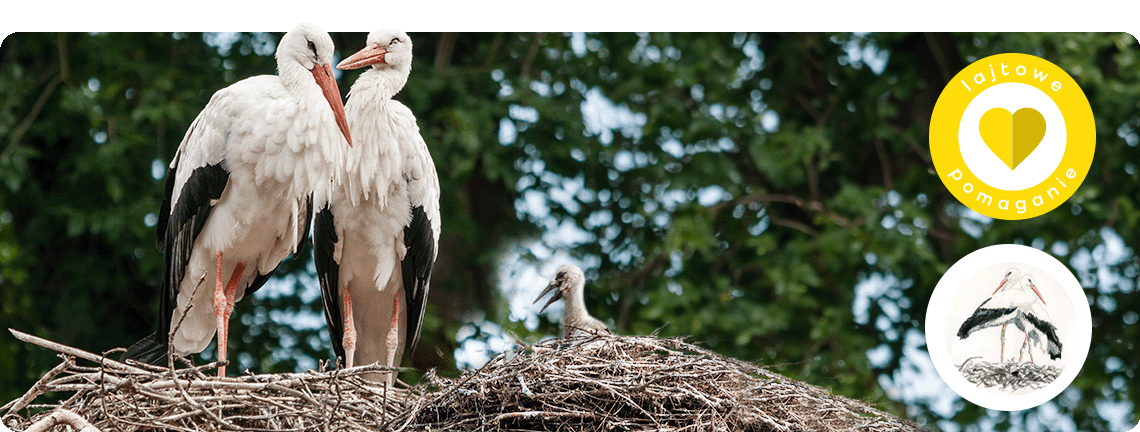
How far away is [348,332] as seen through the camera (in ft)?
11.1

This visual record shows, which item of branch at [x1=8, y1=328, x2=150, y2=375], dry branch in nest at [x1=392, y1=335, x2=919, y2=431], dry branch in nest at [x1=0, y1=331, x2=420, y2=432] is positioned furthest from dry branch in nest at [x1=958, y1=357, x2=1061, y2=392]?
branch at [x1=8, y1=328, x2=150, y2=375]

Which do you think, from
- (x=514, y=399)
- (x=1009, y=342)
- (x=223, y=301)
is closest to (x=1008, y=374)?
(x=1009, y=342)

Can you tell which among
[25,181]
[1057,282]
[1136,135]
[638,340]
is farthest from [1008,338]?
[25,181]

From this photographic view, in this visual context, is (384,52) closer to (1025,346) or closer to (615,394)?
(615,394)

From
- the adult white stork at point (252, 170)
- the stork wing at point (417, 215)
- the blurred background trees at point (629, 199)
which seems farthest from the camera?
the blurred background trees at point (629, 199)

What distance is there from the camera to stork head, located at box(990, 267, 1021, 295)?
3.21 m

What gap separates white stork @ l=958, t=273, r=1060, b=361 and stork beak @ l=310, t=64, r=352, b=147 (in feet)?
6.50

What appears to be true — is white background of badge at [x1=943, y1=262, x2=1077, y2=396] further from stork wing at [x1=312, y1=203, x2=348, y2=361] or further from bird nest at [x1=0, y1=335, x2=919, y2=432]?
stork wing at [x1=312, y1=203, x2=348, y2=361]

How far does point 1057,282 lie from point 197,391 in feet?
8.70

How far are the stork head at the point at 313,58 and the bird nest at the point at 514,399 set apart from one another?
2.61 feet

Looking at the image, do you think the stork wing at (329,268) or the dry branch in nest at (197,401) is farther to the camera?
the stork wing at (329,268)

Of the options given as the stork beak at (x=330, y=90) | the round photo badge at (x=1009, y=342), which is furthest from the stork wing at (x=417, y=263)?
the round photo badge at (x=1009, y=342)

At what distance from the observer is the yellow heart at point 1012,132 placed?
3137 millimetres

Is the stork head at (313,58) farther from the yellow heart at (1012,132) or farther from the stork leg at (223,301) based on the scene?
the yellow heart at (1012,132)
